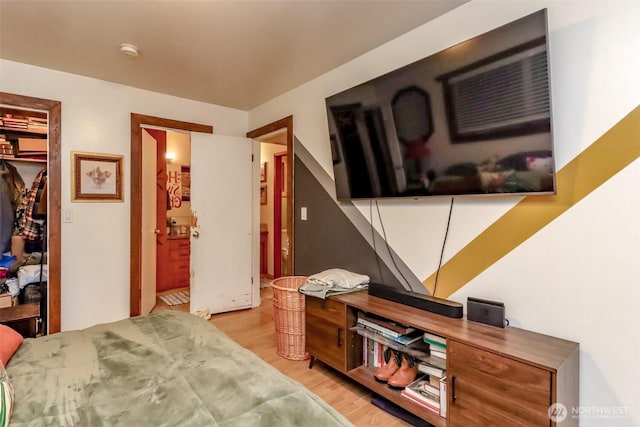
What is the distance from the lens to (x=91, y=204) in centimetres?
310

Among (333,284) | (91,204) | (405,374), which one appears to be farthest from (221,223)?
(405,374)

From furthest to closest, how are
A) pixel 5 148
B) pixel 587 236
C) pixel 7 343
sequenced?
1. pixel 5 148
2. pixel 587 236
3. pixel 7 343

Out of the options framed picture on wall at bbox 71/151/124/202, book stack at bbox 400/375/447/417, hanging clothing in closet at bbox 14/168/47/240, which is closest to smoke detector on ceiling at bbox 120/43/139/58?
framed picture on wall at bbox 71/151/124/202

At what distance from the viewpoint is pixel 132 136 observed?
3.28 metres

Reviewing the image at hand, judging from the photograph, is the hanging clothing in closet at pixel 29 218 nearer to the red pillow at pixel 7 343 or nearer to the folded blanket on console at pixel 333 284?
the red pillow at pixel 7 343

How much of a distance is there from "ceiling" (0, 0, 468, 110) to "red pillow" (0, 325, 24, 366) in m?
1.83

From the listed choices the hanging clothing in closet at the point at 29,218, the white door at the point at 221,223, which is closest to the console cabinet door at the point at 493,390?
the white door at the point at 221,223

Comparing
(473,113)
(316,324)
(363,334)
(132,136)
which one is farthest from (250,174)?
(473,113)

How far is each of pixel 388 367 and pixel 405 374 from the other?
122 mm

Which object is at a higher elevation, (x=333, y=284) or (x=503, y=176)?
(x=503, y=176)

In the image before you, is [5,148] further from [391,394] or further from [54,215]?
[391,394]

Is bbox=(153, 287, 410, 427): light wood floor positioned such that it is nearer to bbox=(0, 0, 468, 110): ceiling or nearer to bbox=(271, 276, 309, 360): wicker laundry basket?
bbox=(271, 276, 309, 360): wicker laundry basket

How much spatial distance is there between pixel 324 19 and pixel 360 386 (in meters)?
2.45

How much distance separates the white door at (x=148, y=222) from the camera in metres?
3.52
